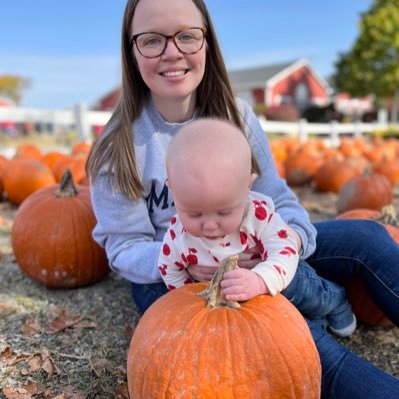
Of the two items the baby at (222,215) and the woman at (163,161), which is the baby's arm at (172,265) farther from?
the woman at (163,161)

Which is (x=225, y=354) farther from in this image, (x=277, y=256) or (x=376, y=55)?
(x=376, y=55)

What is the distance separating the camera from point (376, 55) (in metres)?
28.9

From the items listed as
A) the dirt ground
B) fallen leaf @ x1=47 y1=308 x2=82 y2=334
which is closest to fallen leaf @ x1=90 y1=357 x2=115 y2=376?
the dirt ground

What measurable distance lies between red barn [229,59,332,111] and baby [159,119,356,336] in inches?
1244

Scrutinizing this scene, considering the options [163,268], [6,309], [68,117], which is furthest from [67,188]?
[68,117]

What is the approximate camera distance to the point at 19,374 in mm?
2051

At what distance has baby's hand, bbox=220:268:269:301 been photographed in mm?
1595

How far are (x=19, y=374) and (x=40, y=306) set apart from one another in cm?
73

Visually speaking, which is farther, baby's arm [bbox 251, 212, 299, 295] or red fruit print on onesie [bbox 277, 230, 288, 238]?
red fruit print on onesie [bbox 277, 230, 288, 238]

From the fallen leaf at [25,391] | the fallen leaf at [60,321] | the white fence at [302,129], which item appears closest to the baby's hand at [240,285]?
the fallen leaf at [25,391]

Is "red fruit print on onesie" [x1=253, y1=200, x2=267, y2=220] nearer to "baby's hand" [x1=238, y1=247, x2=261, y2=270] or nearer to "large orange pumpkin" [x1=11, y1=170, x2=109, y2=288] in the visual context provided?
"baby's hand" [x1=238, y1=247, x2=261, y2=270]

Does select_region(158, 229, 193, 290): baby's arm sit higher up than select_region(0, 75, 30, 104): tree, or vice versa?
select_region(158, 229, 193, 290): baby's arm

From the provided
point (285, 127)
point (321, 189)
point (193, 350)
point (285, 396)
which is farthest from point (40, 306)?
point (285, 127)

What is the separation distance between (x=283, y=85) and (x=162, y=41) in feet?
114
